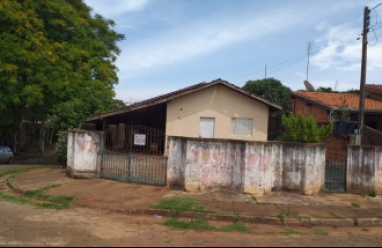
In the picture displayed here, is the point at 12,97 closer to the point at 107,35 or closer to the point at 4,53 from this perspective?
the point at 4,53

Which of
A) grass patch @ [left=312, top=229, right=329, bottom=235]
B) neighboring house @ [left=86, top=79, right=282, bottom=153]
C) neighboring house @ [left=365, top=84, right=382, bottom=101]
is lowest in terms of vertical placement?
grass patch @ [left=312, top=229, right=329, bottom=235]

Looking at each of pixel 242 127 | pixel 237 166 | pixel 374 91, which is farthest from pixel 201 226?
pixel 374 91

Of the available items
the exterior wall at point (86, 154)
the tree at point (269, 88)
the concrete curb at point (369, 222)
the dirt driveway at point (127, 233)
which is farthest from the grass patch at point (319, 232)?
the tree at point (269, 88)

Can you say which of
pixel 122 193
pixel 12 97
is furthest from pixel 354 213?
pixel 12 97

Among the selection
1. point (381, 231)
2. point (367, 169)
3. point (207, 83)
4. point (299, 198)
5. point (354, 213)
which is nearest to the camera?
point (381, 231)

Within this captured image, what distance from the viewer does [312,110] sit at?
22.2m

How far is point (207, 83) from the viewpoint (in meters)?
15.9

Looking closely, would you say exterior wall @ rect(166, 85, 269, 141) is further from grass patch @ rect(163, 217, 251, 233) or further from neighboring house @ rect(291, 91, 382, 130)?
grass patch @ rect(163, 217, 251, 233)

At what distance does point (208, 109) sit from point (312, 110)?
924 cm

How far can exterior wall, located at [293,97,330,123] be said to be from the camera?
20.6 meters

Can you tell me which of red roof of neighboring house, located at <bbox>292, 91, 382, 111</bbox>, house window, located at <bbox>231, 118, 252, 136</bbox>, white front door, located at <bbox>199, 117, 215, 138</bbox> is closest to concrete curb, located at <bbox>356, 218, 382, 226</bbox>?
house window, located at <bbox>231, 118, 252, 136</bbox>

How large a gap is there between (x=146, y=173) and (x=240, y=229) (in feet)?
14.5

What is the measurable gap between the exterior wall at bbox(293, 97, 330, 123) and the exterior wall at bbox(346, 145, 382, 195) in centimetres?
1084

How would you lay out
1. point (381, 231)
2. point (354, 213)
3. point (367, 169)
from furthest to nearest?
1. point (367, 169)
2. point (354, 213)
3. point (381, 231)
